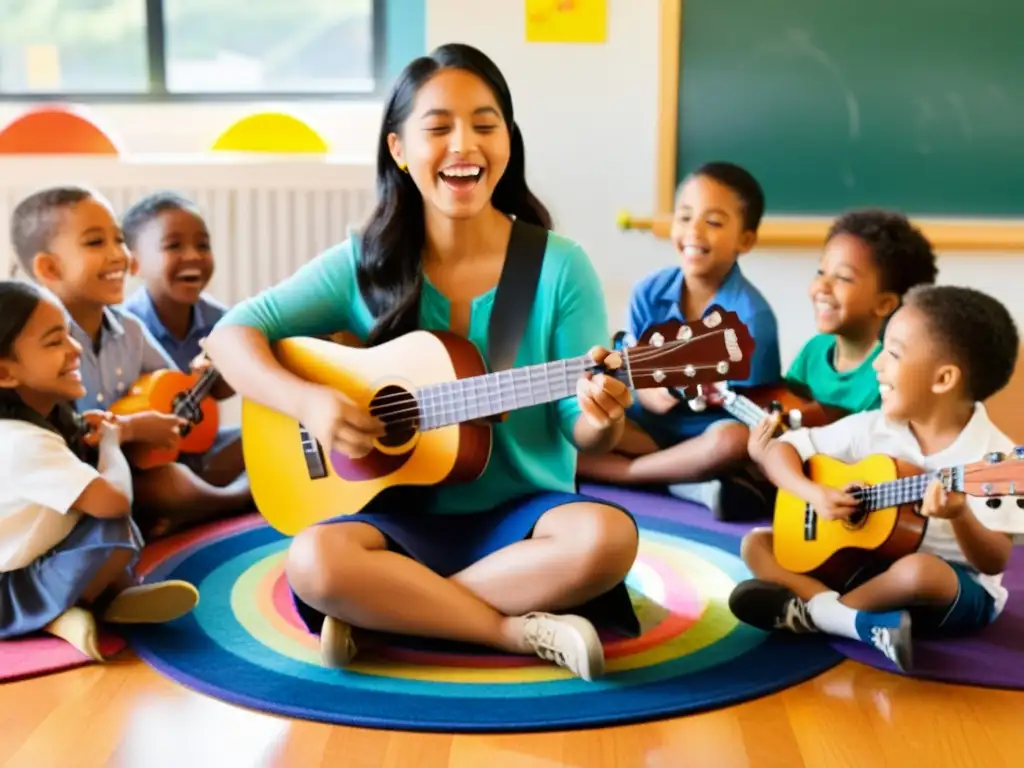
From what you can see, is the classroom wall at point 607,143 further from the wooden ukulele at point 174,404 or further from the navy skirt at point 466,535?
the navy skirt at point 466,535

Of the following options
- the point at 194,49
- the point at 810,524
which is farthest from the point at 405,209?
the point at 194,49

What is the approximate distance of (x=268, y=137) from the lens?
9.86 feet

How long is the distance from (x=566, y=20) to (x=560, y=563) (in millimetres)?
1744

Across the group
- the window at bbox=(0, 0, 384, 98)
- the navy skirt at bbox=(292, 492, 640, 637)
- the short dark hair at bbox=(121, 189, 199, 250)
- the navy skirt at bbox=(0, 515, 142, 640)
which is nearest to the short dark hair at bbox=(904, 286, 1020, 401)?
the navy skirt at bbox=(292, 492, 640, 637)

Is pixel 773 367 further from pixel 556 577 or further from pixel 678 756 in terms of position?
pixel 678 756

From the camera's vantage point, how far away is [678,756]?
1368mm

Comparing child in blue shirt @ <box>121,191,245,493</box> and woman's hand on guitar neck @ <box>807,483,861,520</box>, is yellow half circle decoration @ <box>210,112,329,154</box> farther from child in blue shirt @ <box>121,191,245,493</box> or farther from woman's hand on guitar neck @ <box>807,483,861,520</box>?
woman's hand on guitar neck @ <box>807,483,861,520</box>

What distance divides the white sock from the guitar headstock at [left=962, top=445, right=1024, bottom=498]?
26 cm

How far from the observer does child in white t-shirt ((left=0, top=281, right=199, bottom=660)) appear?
166cm

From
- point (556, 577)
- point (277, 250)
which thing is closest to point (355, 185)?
point (277, 250)

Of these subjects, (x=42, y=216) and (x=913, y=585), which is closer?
(x=913, y=585)

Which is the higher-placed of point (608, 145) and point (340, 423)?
point (608, 145)

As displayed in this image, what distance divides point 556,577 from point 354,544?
0.28 m

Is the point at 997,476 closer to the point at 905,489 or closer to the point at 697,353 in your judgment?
the point at 905,489
